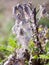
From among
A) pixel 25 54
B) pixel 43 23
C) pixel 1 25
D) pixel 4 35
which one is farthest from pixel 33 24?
pixel 1 25

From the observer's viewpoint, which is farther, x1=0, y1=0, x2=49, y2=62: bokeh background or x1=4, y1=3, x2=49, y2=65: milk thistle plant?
x1=0, y1=0, x2=49, y2=62: bokeh background

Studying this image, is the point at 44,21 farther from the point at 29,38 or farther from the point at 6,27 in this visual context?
the point at 6,27

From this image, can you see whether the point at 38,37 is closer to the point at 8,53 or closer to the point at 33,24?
Result: the point at 33,24

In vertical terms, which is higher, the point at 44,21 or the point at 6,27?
the point at 6,27

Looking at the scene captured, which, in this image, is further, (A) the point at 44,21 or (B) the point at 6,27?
(B) the point at 6,27

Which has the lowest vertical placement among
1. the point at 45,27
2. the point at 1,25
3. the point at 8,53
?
the point at 8,53

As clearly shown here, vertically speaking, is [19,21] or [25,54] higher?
[19,21]

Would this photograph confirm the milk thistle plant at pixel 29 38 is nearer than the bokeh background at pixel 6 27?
Yes

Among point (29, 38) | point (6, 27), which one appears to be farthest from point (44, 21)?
point (6, 27)
